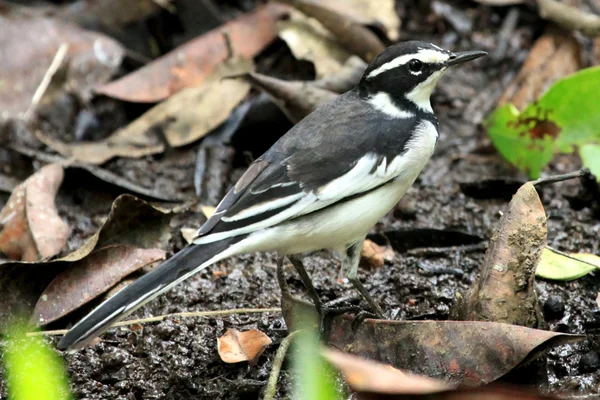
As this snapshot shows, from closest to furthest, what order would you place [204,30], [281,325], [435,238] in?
[281,325], [435,238], [204,30]

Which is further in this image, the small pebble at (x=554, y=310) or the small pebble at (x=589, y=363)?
the small pebble at (x=554, y=310)

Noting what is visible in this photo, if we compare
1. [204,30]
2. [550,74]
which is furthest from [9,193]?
[550,74]

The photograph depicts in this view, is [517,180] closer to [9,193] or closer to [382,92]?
[382,92]

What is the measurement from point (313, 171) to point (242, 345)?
3.18ft

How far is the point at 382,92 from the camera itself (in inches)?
204

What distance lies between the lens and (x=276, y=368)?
4.16 m

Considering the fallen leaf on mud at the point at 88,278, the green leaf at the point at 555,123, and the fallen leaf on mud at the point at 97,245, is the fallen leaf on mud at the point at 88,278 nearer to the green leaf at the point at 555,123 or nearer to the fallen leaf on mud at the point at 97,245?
the fallen leaf on mud at the point at 97,245

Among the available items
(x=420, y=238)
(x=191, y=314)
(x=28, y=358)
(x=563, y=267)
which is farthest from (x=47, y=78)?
(x=563, y=267)

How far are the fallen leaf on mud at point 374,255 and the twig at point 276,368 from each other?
129 cm

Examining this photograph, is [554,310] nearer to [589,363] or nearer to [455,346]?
[589,363]

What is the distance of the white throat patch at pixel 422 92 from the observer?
516cm

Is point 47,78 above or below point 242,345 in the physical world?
below

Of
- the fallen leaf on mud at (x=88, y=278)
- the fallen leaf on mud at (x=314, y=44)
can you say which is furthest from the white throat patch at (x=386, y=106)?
the fallen leaf on mud at (x=314, y=44)

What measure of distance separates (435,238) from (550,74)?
2.44m
